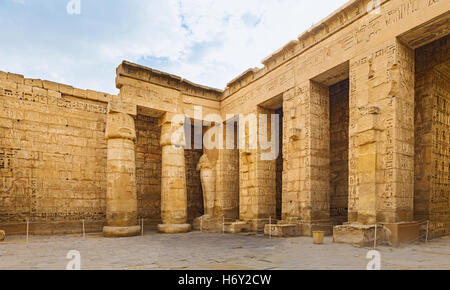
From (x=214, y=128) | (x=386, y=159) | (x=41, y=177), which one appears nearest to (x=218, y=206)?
(x=214, y=128)

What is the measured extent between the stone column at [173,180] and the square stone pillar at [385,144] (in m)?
5.99

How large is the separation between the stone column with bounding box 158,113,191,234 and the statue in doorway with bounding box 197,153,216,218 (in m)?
1.47

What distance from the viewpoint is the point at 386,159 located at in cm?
725

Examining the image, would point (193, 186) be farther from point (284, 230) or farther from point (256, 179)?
point (284, 230)

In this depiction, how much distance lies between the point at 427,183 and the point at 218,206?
742 cm

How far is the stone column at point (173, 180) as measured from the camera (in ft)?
37.9

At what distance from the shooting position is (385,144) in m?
7.30

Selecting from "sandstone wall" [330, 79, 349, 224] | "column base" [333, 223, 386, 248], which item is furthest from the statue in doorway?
"column base" [333, 223, 386, 248]

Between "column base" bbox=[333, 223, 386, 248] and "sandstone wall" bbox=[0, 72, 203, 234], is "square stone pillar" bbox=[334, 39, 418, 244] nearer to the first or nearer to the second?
"column base" bbox=[333, 223, 386, 248]

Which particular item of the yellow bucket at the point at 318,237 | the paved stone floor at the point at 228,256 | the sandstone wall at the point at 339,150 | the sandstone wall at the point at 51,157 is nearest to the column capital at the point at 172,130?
the sandstone wall at the point at 51,157

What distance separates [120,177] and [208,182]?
12.8ft

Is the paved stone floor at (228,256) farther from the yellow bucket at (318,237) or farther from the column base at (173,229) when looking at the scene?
the column base at (173,229)

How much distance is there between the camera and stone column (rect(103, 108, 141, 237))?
10.3 meters
